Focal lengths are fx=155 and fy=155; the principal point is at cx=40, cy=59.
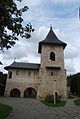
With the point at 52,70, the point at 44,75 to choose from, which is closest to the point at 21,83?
the point at 44,75

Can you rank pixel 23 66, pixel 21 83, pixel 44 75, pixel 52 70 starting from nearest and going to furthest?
pixel 44 75 → pixel 52 70 → pixel 21 83 → pixel 23 66

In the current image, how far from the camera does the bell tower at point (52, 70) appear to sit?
98.6 ft

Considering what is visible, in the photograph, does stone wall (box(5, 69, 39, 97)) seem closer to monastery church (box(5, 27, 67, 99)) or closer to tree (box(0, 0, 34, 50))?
monastery church (box(5, 27, 67, 99))

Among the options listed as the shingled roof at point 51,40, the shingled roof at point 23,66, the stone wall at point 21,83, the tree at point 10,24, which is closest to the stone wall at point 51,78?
the shingled roof at point 51,40

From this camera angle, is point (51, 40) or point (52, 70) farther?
point (51, 40)

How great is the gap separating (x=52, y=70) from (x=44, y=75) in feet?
6.51

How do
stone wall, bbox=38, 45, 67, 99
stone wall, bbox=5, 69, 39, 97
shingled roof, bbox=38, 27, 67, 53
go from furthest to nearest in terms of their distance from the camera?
1. shingled roof, bbox=38, 27, 67, 53
2. stone wall, bbox=5, 69, 39, 97
3. stone wall, bbox=38, 45, 67, 99

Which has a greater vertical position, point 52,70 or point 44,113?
point 52,70

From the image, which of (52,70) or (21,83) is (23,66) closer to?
(21,83)

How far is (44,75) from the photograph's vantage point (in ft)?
101

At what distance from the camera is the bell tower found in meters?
30.1

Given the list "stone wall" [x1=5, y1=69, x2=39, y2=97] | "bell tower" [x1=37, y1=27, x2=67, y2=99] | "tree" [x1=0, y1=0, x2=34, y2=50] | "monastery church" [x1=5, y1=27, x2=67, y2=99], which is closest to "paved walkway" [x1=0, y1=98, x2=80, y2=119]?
"tree" [x1=0, y1=0, x2=34, y2=50]

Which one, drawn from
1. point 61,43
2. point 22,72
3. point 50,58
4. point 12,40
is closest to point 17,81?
point 22,72

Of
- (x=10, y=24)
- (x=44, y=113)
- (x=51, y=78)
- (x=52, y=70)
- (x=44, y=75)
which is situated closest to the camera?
(x=10, y=24)
